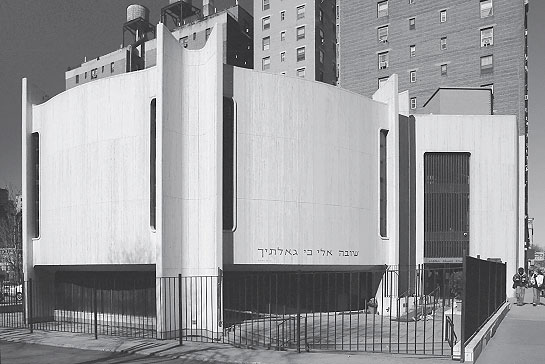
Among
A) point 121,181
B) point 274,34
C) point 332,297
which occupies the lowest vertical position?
point 332,297

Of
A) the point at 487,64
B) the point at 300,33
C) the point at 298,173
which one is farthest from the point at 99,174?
the point at 300,33

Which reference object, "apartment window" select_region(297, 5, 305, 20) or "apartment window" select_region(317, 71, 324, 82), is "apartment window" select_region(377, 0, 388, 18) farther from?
"apartment window" select_region(317, 71, 324, 82)

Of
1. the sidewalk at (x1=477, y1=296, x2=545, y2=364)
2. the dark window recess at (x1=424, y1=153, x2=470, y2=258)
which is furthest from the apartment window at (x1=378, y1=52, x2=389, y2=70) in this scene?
the sidewalk at (x1=477, y1=296, x2=545, y2=364)

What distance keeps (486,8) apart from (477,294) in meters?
39.3

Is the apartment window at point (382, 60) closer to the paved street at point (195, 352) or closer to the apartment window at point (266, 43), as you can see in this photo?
the apartment window at point (266, 43)

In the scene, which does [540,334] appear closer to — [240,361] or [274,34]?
[240,361]

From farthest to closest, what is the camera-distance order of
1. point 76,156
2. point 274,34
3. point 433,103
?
point 274,34 < point 433,103 < point 76,156

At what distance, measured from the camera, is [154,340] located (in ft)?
55.4

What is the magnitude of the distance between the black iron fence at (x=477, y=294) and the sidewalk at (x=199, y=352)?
1.11 meters

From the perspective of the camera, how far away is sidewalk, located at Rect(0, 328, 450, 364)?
1198 centimetres

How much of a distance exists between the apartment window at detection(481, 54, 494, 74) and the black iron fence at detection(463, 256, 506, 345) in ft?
105

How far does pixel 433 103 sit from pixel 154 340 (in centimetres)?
2751

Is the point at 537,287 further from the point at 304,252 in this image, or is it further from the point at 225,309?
the point at 225,309

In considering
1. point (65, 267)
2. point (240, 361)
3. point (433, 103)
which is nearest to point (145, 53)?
point (433, 103)
